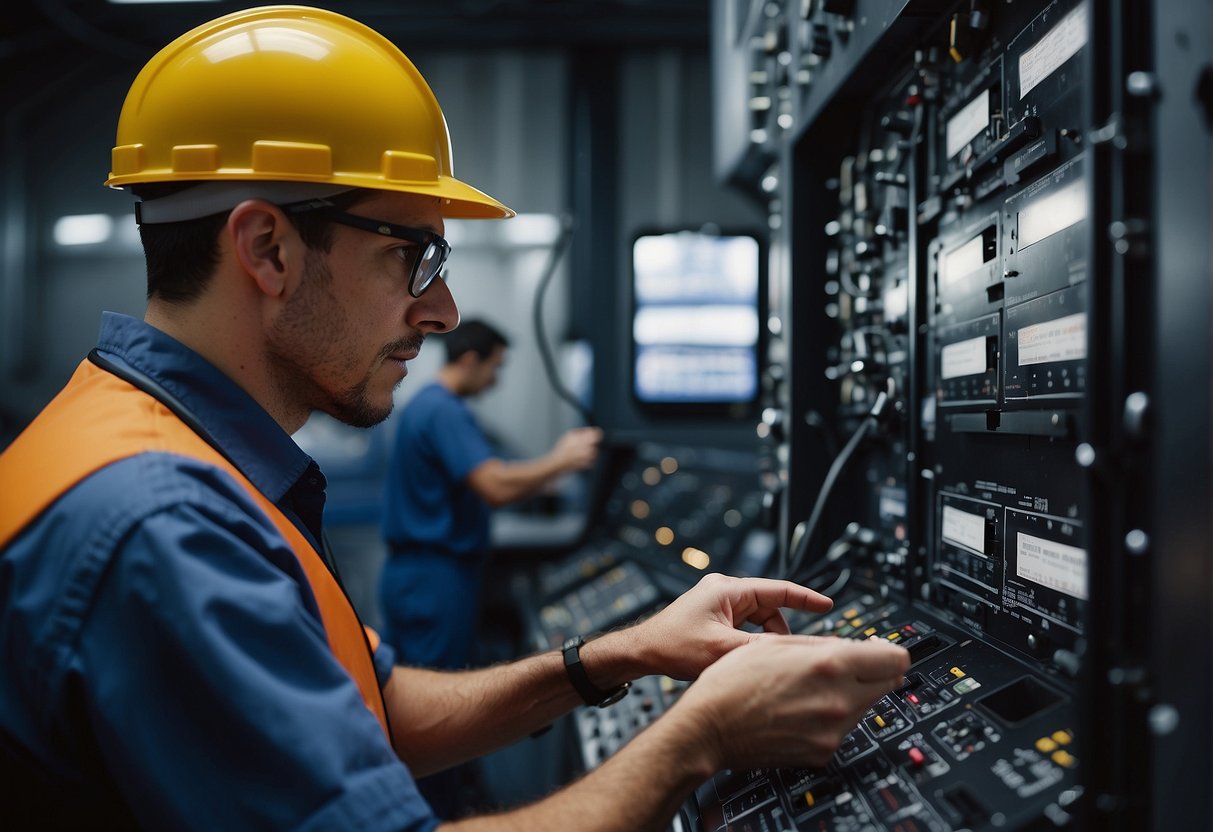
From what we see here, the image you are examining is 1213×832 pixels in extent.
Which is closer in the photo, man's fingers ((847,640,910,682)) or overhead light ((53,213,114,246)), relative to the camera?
man's fingers ((847,640,910,682))

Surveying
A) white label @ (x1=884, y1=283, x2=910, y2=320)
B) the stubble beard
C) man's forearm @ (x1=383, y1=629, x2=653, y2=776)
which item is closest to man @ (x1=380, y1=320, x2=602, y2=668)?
man's forearm @ (x1=383, y1=629, x2=653, y2=776)

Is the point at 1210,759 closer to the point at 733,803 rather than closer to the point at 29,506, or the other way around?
the point at 733,803

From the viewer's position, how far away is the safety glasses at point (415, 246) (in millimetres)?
1067

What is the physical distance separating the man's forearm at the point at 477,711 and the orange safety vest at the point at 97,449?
293 millimetres

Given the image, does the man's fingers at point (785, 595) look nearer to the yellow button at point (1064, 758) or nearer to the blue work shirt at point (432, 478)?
the yellow button at point (1064, 758)

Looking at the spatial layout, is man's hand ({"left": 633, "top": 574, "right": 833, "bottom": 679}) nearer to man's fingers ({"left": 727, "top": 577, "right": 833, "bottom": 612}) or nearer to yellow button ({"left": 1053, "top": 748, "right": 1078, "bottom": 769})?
man's fingers ({"left": 727, "top": 577, "right": 833, "bottom": 612})

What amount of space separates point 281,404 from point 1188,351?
97 centimetres

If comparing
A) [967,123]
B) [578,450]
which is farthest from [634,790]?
[578,450]

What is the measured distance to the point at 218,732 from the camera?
0.75 metres

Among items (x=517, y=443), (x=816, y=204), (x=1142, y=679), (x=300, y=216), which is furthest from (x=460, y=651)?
(x=1142, y=679)

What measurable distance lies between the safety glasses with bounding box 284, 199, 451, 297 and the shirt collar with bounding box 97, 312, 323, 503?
234 millimetres

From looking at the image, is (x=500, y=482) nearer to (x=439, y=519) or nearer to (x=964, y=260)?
(x=439, y=519)

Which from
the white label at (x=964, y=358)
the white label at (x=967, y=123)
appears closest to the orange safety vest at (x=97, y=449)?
the white label at (x=964, y=358)

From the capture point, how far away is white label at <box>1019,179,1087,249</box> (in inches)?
34.7
